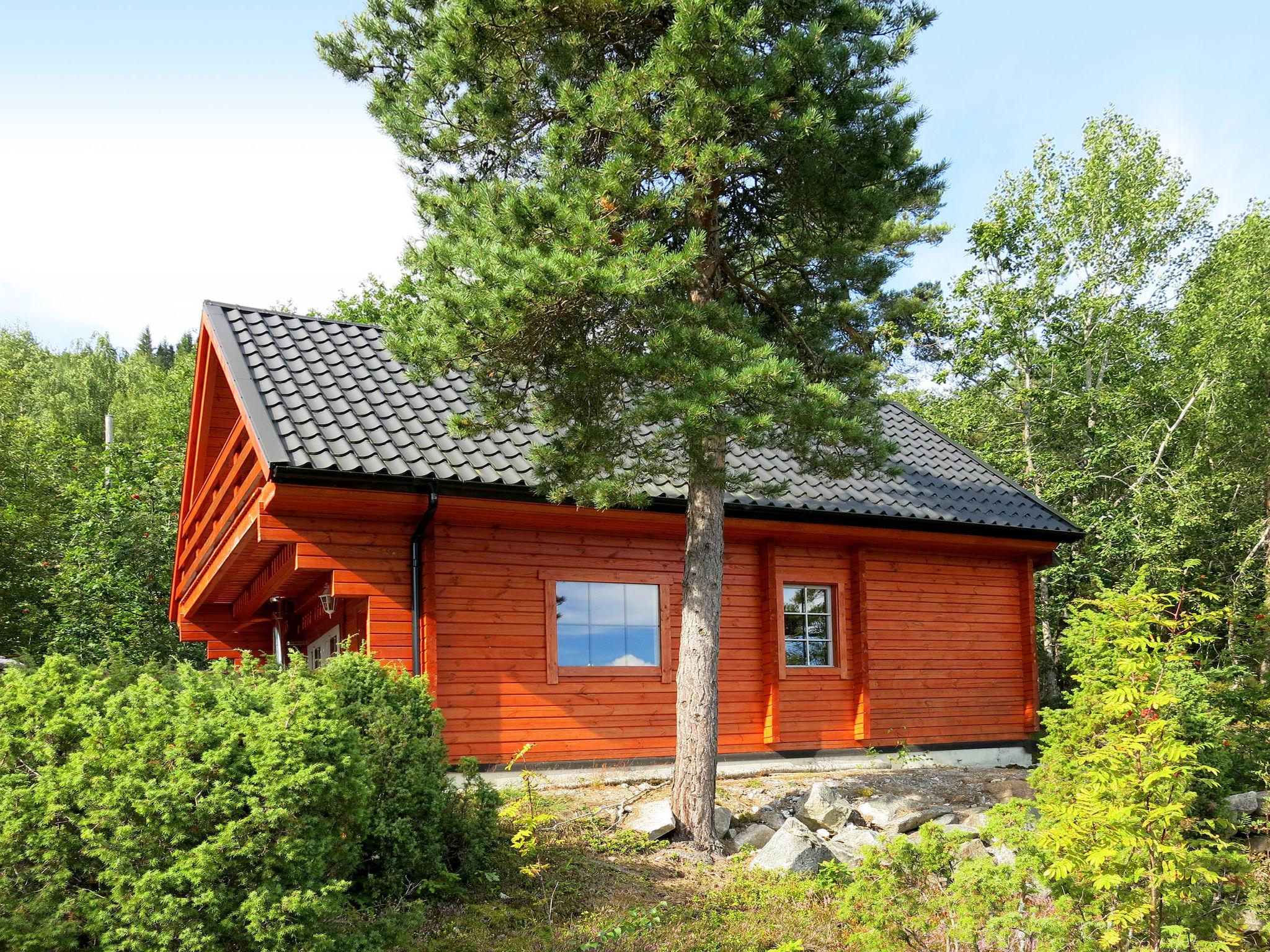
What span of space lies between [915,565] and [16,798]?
33.7 feet

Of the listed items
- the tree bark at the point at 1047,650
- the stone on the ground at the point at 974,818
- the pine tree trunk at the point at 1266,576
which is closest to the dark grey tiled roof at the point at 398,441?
the stone on the ground at the point at 974,818

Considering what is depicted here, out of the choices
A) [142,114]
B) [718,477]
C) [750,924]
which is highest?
[142,114]

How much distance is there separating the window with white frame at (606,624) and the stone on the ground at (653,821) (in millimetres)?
2548

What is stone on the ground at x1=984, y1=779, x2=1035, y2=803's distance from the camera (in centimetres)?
1049

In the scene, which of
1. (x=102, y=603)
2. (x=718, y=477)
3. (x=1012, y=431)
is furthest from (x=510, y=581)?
(x=1012, y=431)

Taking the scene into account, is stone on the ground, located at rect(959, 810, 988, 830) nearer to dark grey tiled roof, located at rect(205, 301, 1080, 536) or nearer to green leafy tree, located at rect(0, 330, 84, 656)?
dark grey tiled roof, located at rect(205, 301, 1080, 536)

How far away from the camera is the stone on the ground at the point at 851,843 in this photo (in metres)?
7.96

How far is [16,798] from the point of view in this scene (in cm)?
507

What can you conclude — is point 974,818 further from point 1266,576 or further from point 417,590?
point 1266,576

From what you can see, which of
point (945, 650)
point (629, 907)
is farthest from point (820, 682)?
point (629, 907)

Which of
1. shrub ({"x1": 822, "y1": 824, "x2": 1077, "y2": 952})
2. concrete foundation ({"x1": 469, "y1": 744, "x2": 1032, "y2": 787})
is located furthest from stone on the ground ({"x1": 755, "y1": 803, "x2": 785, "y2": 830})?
shrub ({"x1": 822, "y1": 824, "x2": 1077, "y2": 952})

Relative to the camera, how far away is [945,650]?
13.2 meters

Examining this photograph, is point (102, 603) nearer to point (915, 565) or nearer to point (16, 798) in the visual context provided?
point (915, 565)

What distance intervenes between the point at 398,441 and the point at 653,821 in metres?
4.25
